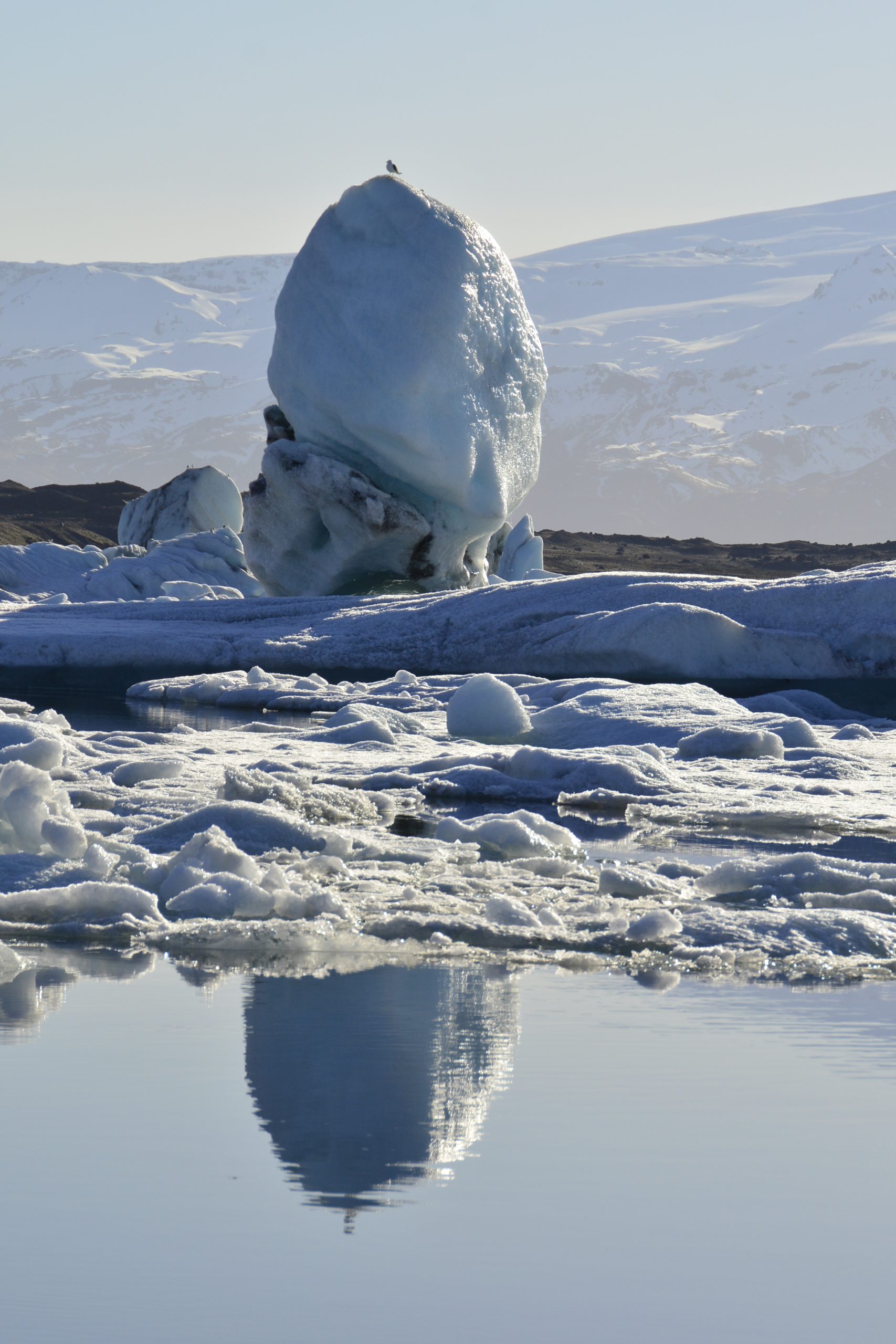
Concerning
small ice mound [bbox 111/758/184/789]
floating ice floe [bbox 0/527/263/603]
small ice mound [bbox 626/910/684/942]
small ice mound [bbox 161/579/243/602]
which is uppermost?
floating ice floe [bbox 0/527/263/603]

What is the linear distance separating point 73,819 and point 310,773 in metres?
2.13

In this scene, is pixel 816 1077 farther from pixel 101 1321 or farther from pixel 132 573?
pixel 132 573

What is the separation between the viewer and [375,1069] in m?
2.91

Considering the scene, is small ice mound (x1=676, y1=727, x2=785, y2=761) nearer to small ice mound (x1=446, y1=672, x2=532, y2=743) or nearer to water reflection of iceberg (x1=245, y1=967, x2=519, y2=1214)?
small ice mound (x1=446, y1=672, x2=532, y2=743)

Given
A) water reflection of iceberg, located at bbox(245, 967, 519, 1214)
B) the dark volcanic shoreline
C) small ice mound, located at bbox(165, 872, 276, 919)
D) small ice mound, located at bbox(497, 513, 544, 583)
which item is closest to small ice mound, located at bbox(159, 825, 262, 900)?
small ice mound, located at bbox(165, 872, 276, 919)

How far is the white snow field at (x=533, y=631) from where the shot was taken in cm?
1229

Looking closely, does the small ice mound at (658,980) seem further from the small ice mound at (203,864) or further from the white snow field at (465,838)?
the small ice mound at (203,864)

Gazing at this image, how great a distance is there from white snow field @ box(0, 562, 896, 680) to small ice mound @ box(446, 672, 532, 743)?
3958mm

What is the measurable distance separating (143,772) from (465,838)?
5.92 feet

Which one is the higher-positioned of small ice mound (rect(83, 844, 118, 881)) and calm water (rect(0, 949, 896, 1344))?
small ice mound (rect(83, 844, 118, 881))

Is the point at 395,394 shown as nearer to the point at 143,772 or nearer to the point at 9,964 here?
the point at 143,772

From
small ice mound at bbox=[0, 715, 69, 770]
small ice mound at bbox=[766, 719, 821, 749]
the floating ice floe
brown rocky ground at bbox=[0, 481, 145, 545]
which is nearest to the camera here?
small ice mound at bbox=[0, 715, 69, 770]

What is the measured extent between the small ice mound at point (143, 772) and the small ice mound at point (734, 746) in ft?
8.90

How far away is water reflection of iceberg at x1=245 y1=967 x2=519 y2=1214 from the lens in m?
2.43
